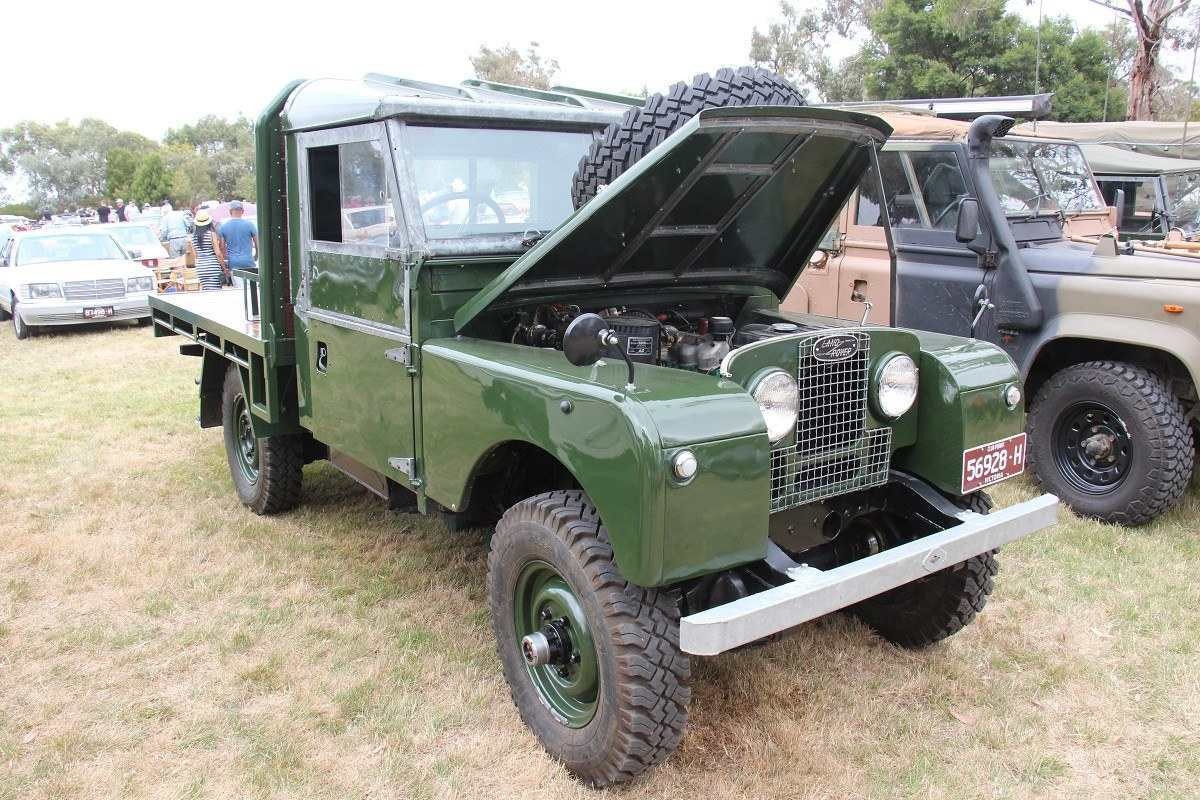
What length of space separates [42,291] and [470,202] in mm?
10974

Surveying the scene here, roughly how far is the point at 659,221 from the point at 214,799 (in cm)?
239

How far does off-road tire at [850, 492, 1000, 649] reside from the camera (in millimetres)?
3537

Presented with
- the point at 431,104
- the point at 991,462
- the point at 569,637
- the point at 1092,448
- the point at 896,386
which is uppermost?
the point at 431,104

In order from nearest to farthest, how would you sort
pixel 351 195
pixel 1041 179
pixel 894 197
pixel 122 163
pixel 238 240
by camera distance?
pixel 351 195
pixel 1041 179
pixel 894 197
pixel 238 240
pixel 122 163

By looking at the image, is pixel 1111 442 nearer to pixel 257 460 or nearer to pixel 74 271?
pixel 257 460

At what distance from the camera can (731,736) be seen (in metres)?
3.19

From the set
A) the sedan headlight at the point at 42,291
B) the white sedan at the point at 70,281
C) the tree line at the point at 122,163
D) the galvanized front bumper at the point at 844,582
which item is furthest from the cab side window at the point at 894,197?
the tree line at the point at 122,163

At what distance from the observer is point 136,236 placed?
1614 cm

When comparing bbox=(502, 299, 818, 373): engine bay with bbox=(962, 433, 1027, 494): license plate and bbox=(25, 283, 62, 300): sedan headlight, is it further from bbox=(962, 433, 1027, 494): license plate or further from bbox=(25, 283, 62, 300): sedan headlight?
bbox=(25, 283, 62, 300): sedan headlight

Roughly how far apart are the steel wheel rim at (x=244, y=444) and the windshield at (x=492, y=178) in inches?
95.5

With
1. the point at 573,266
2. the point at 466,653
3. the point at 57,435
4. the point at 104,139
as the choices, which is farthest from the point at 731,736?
the point at 104,139

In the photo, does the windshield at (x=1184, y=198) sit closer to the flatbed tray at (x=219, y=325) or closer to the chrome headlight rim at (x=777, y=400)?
the chrome headlight rim at (x=777, y=400)

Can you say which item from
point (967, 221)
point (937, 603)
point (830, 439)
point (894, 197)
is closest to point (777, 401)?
point (830, 439)

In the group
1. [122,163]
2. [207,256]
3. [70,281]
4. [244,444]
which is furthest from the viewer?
[122,163]
